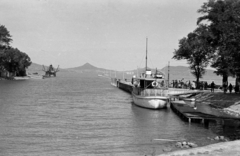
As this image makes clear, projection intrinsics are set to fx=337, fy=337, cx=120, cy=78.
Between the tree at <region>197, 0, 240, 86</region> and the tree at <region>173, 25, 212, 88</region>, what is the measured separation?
1.62m

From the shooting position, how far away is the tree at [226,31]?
4472 cm

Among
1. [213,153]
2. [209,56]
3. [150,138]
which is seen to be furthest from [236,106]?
[209,56]

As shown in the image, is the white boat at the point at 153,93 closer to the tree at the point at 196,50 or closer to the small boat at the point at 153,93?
the small boat at the point at 153,93

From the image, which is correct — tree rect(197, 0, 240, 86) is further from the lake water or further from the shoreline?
the lake water

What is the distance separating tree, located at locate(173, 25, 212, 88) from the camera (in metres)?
67.4

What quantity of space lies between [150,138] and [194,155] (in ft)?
36.9

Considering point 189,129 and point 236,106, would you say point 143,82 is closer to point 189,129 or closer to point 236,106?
point 236,106

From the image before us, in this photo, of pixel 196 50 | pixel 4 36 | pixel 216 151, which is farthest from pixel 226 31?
pixel 4 36

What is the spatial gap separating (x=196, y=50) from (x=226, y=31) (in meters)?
25.7

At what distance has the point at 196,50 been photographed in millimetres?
72688

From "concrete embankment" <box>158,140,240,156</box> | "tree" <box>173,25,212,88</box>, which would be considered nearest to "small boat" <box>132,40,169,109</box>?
"tree" <box>173,25,212,88</box>

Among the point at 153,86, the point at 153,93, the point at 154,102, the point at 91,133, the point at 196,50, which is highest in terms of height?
the point at 196,50

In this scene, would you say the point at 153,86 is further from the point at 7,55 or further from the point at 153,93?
the point at 7,55

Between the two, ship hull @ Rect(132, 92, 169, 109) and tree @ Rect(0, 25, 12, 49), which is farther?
tree @ Rect(0, 25, 12, 49)
